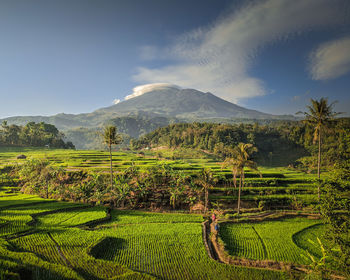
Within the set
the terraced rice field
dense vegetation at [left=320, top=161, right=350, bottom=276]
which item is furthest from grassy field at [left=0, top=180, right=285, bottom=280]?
dense vegetation at [left=320, top=161, right=350, bottom=276]

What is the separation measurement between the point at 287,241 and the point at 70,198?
99.8 feet

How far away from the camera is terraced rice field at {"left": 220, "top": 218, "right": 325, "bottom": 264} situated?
15548 mm

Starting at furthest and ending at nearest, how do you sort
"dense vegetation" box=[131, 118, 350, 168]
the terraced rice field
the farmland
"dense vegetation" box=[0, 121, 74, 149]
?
"dense vegetation" box=[0, 121, 74, 149], "dense vegetation" box=[131, 118, 350, 168], the terraced rice field, the farmland

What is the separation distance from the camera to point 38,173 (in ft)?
119

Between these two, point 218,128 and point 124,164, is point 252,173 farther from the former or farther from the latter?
point 218,128

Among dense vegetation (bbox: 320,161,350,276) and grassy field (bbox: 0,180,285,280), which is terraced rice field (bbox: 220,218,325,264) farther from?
dense vegetation (bbox: 320,161,350,276)

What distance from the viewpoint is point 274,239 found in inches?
712

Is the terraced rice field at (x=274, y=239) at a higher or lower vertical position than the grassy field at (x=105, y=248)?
lower

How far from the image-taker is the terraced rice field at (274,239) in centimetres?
1555

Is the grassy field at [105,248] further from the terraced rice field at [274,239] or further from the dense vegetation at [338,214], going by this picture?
the dense vegetation at [338,214]

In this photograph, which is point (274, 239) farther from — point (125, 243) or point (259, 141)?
point (259, 141)

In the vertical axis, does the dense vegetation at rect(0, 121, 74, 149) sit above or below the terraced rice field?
above

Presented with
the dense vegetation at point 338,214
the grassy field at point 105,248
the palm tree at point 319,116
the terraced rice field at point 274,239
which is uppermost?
the palm tree at point 319,116

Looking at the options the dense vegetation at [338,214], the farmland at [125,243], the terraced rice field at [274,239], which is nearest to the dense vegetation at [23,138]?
the farmland at [125,243]
